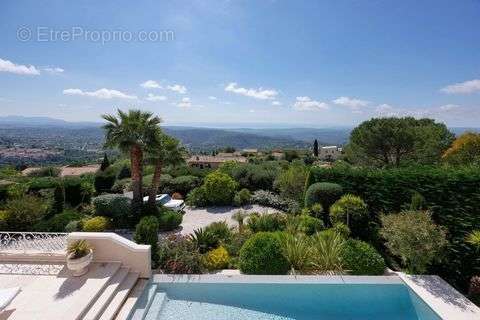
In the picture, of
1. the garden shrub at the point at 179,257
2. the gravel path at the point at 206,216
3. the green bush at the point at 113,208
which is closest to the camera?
the garden shrub at the point at 179,257

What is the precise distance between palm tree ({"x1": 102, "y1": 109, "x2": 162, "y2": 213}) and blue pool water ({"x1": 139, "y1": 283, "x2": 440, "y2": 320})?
797 centimetres

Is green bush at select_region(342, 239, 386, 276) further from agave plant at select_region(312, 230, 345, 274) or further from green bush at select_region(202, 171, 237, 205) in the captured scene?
green bush at select_region(202, 171, 237, 205)

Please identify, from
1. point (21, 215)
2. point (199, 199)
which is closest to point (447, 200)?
point (199, 199)

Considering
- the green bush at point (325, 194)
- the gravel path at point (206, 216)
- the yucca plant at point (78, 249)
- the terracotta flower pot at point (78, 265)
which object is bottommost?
the gravel path at point (206, 216)

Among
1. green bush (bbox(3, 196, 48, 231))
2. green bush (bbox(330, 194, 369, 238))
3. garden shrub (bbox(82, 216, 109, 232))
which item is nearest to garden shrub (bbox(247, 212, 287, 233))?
green bush (bbox(330, 194, 369, 238))

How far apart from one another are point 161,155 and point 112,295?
945cm

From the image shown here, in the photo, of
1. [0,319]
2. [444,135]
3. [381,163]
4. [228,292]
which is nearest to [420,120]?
[444,135]

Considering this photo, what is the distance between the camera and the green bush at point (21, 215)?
40.4 ft

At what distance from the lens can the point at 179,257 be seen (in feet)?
28.1

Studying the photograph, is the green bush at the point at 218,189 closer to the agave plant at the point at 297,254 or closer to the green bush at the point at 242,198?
the green bush at the point at 242,198

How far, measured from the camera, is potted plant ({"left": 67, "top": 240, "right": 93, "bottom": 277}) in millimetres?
7375

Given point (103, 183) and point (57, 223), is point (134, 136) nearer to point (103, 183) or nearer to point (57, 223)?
point (57, 223)

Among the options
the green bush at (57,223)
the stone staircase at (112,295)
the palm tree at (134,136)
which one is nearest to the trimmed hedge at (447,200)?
the stone staircase at (112,295)

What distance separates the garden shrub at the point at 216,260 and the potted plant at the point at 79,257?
3.02 m
